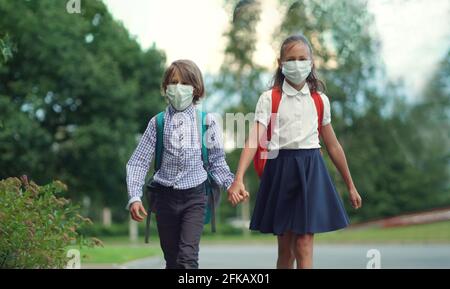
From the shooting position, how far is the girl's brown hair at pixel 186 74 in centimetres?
466

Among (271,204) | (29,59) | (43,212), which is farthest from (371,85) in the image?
(271,204)

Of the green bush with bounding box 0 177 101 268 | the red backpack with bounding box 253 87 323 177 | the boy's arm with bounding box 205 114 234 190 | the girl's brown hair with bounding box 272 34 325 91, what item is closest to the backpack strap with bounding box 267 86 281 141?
the red backpack with bounding box 253 87 323 177

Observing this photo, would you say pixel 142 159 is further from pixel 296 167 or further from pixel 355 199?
pixel 355 199

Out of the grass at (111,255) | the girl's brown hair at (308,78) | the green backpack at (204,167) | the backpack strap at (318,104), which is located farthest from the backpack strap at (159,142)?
the grass at (111,255)

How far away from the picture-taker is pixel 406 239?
23391 millimetres

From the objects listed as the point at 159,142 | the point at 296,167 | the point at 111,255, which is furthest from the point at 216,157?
the point at 111,255

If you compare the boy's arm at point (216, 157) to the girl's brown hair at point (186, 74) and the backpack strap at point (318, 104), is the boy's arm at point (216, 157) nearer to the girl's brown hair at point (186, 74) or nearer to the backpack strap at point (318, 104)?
the girl's brown hair at point (186, 74)

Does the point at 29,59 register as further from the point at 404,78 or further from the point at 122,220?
the point at 122,220

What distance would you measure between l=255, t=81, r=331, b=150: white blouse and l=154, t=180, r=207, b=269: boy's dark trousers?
0.49 meters

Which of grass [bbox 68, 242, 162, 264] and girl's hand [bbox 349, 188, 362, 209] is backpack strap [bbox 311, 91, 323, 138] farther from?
grass [bbox 68, 242, 162, 264]

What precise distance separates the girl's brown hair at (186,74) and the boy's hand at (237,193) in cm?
64

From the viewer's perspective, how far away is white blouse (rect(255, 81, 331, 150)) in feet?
15.0
